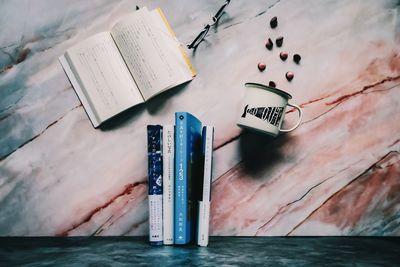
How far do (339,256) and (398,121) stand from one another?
18.4 inches

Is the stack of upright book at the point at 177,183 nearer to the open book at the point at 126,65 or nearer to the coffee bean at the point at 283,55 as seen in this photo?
the open book at the point at 126,65

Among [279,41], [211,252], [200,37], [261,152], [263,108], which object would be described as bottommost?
[211,252]

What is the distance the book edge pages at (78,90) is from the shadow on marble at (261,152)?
427 millimetres

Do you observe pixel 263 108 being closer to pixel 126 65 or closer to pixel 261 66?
pixel 261 66

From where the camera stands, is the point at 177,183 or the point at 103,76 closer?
the point at 177,183

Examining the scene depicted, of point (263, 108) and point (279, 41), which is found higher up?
point (279, 41)

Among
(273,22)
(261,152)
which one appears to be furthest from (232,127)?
(273,22)

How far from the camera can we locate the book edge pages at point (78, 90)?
114 cm

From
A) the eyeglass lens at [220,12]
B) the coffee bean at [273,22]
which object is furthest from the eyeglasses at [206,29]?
the coffee bean at [273,22]

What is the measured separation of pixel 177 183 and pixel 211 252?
178 mm

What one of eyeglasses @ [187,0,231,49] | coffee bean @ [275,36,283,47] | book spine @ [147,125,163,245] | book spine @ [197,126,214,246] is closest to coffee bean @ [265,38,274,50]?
coffee bean @ [275,36,283,47]

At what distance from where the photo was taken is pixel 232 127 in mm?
1139

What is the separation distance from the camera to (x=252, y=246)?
98cm

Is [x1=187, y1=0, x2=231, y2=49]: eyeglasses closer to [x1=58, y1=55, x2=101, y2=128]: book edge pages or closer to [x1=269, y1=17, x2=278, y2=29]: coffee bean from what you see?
[x1=269, y1=17, x2=278, y2=29]: coffee bean
